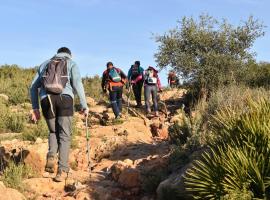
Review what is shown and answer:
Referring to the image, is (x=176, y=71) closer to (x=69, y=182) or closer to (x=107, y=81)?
(x=107, y=81)

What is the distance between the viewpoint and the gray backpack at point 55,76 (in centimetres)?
775

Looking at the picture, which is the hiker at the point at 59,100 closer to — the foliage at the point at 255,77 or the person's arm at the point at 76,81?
the person's arm at the point at 76,81

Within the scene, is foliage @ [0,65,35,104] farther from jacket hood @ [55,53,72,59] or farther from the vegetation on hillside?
jacket hood @ [55,53,72,59]

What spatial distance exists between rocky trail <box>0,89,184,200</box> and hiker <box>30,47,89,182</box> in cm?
38

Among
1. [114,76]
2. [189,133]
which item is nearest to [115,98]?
[114,76]

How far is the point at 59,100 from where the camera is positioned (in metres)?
7.85

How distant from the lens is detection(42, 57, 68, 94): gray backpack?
7.75 meters

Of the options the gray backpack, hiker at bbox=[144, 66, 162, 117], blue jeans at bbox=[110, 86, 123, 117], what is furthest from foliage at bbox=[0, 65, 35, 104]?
the gray backpack

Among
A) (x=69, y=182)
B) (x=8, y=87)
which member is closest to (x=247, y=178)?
(x=69, y=182)

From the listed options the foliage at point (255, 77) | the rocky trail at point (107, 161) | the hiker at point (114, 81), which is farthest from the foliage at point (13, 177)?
the foliage at point (255, 77)

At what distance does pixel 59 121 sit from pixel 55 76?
70 cm

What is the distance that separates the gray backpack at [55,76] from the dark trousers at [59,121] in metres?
0.14

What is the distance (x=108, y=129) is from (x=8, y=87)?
323 inches

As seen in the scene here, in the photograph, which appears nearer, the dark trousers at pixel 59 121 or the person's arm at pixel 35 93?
the dark trousers at pixel 59 121
